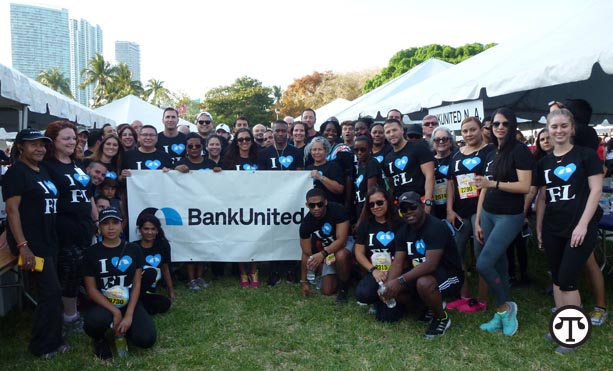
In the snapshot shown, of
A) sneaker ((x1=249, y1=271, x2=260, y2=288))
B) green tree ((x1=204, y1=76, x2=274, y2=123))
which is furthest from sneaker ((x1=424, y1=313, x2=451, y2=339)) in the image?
green tree ((x1=204, y1=76, x2=274, y2=123))

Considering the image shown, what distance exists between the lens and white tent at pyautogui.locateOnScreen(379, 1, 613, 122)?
4539 millimetres

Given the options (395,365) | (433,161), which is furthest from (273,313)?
(433,161)

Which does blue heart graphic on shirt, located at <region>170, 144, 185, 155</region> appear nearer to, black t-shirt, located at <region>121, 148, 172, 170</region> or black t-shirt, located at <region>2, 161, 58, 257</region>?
black t-shirt, located at <region>121, 148, 172, 170</region>

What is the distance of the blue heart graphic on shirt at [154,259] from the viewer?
17.3ft

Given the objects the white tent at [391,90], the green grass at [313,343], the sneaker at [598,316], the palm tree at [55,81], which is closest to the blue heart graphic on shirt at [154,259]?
the green grass at [313,343]

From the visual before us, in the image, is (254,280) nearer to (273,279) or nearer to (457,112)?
(273,279)

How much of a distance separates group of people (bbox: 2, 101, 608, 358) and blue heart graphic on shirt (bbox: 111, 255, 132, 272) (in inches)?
0.5

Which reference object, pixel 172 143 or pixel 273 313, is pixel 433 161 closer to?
pixel 273 313

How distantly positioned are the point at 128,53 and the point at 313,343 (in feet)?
540

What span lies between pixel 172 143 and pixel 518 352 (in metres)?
5.12

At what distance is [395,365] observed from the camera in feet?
11.8

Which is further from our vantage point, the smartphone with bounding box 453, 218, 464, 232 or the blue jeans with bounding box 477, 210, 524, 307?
the smartphone with bounding box 453, 218, 464, 232

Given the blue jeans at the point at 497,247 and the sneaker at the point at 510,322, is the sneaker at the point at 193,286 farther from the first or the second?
the sneaker at the point at 510,322

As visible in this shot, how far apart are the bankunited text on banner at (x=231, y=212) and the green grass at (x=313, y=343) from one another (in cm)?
91
